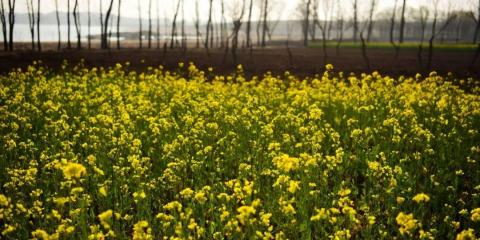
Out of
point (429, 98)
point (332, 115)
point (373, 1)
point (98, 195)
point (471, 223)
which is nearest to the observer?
point (471, 223)

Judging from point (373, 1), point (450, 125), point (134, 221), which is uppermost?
point (373, 1)

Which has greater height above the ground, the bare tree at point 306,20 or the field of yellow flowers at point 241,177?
the bare tree at point 306,20

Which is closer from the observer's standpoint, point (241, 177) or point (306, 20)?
point (241, 177)

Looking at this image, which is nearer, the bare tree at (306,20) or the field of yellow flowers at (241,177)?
the field of yellow flowers at (241,177)

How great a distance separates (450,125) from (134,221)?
782cm

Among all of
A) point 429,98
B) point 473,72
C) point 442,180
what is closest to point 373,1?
point 473,72

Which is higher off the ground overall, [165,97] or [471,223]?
[165,97]

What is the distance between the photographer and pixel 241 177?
6543 mm

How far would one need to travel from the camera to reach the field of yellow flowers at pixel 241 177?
5.13m

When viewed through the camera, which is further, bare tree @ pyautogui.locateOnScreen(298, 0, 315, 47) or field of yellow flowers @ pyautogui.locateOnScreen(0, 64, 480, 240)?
bare tree @ pyautogui.locateOnScreen(298, 0, 315, 47)

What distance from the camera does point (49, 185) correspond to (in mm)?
6742

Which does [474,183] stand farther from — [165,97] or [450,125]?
[165,97]

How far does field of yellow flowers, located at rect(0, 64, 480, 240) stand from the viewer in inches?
202

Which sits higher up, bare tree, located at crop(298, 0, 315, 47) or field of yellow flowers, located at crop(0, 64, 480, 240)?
bare tree, located at crop(298, 0, 315, 47)
